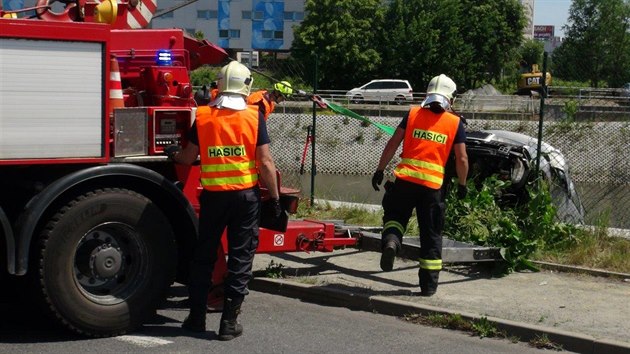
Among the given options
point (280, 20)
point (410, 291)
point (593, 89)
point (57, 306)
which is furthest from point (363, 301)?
point (280, 20)

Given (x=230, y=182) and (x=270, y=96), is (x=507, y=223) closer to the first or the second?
(x=270, y=96)

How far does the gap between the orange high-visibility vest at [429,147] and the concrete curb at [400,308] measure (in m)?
1.04

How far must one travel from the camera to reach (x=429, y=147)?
7605 mm

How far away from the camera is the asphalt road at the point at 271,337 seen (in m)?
6.22

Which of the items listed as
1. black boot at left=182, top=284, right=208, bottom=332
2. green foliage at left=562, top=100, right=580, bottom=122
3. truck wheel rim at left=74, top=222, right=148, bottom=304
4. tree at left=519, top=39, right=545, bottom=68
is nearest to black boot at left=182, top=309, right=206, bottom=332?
black boot at left=182, top=284, right=208, bottom=332

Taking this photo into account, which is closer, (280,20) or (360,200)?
(360,200)

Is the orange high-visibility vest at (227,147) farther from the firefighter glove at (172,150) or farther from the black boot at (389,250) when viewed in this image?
the black boot at (389,250)

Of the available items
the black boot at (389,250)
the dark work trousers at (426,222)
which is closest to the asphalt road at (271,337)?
the black boot at (389,250)

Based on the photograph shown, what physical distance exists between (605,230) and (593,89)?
9.76m

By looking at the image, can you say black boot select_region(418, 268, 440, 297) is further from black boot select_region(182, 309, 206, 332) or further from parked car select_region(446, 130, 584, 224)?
parked car select_region(446, 130, 584, 224)

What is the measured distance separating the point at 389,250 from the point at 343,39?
4939 cm

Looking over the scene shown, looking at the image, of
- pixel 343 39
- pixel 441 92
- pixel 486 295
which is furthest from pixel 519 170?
pixel 343 39

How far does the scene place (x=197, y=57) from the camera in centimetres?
820

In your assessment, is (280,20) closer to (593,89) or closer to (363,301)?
(593,89)
